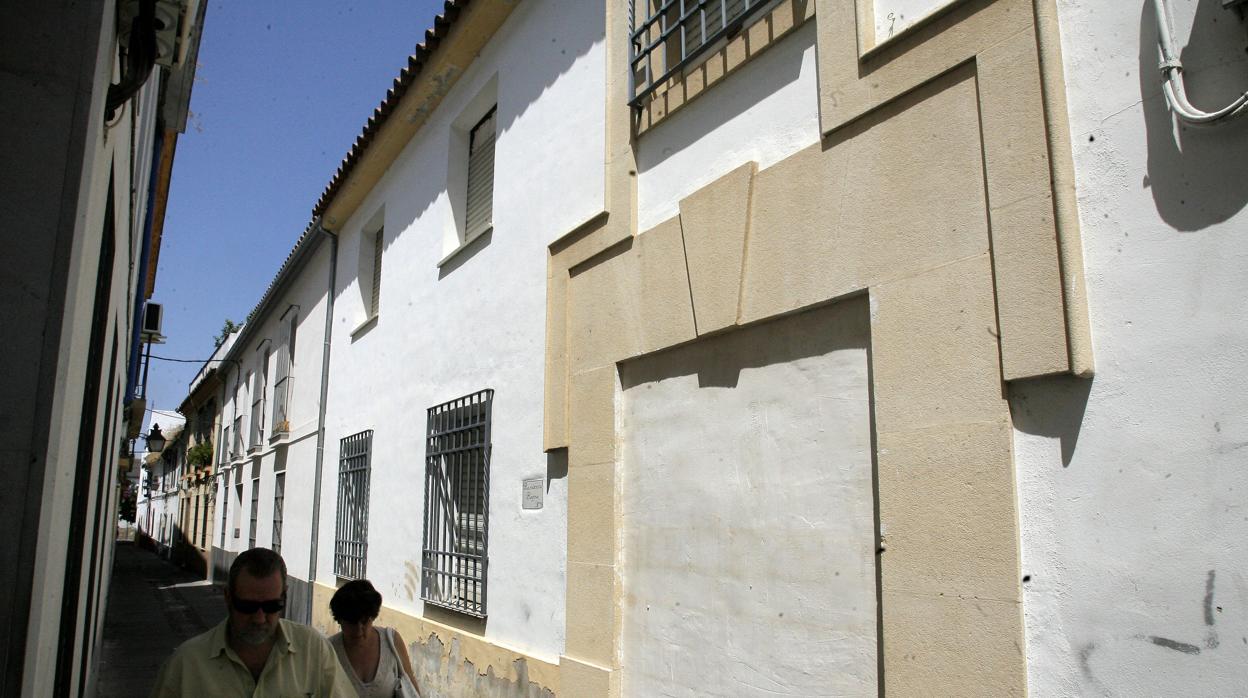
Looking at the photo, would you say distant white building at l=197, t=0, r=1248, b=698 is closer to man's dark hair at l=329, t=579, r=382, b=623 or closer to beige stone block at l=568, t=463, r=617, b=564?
beige stone block at l=568, t=463, r=617, b=564

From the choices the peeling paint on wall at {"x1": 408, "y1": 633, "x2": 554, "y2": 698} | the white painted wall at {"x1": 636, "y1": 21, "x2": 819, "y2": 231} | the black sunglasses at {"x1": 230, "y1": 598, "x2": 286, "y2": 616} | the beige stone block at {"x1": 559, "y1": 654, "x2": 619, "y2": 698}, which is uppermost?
the white painted wall at {"x1": 636, "y1": 21, "x2": 819, "y2": 231}

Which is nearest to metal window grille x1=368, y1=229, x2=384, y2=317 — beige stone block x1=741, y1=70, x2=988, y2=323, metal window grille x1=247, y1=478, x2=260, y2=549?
metal window grille x1=247, y1=478, x2=260, y2=549

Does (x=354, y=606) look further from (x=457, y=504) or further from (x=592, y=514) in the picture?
(x=457, y=504)

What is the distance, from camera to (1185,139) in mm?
2672

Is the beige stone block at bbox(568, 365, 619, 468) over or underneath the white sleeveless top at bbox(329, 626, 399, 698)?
over

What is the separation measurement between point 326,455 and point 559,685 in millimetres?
7309

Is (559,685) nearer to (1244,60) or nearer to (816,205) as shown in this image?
(816,205)

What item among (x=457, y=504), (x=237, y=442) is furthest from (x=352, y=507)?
(x=237, y=442)

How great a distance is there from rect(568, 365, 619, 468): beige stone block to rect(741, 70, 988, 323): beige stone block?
1270mm

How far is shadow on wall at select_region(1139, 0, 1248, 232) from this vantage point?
8.36 feet

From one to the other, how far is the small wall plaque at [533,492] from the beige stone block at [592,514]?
456 mm

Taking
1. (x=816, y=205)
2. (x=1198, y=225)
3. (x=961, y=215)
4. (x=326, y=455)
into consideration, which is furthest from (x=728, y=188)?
(x=326, y=455)

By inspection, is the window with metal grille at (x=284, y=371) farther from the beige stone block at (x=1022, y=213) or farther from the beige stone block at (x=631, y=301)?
the beige stone block at (x=1022, y=213)

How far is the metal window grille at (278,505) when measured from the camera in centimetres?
1456
